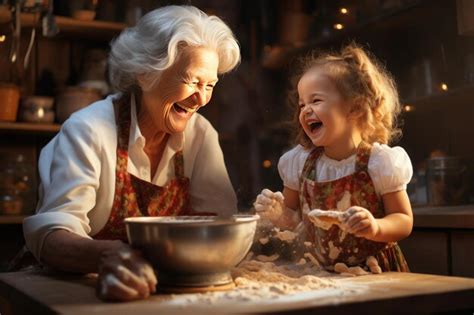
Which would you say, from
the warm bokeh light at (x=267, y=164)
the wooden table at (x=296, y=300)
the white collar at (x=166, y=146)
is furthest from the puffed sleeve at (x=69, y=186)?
the warm bokeh light at (x=267, y=164)

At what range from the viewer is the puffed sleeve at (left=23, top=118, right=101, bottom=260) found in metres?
1.48

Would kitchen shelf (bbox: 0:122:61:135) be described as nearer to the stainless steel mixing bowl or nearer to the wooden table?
the wooden table

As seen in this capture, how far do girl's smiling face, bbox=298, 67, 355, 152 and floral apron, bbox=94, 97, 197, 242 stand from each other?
0.45 metres

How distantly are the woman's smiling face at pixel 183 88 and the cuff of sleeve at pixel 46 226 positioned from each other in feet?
1.36

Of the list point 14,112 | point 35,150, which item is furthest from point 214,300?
point 35,150

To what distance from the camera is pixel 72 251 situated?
4.47 ft

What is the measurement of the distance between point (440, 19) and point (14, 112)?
2.01 meters

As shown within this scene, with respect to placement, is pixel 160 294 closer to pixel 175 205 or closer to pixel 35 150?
pixel 175 205

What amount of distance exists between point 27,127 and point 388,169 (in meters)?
2.07

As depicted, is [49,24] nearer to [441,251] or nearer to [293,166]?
[293,166]

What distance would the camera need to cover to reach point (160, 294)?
1.10 metres

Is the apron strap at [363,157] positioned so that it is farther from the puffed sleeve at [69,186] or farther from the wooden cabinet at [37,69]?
the wooden cabinet at [37,69]

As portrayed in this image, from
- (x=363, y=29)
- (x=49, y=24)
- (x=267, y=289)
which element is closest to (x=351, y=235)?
(x=267, y=289)

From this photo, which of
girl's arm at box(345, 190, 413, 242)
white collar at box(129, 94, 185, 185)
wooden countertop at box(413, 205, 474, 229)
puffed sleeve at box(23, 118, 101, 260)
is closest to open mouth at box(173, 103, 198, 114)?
white collar at box(129, 94, 185, 185)
